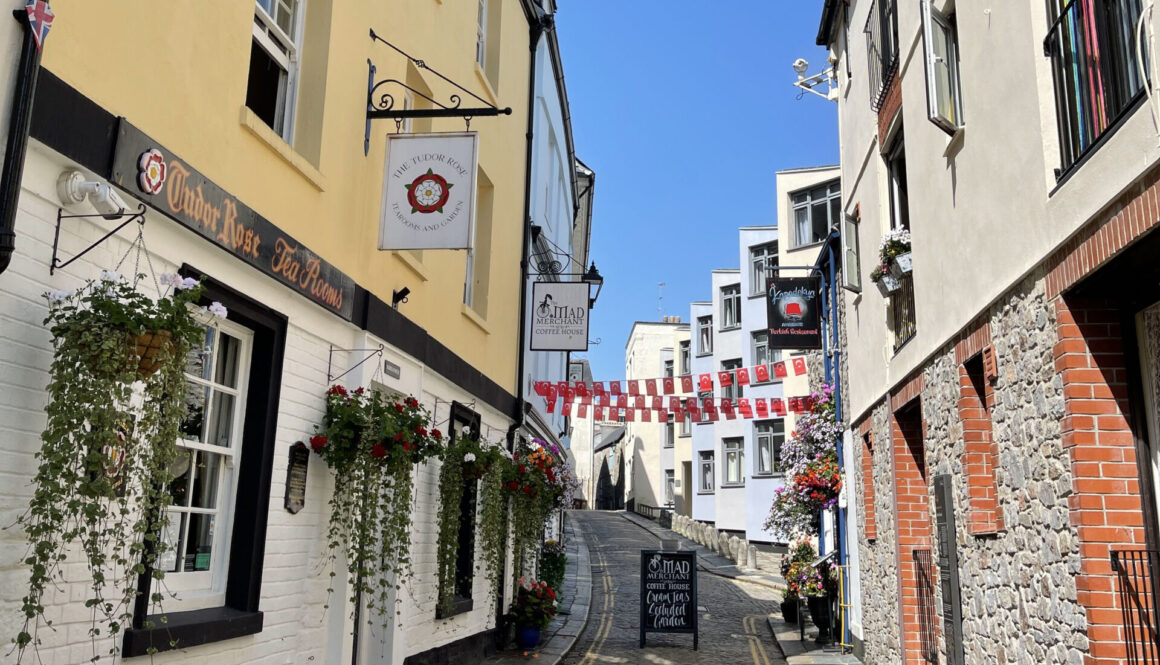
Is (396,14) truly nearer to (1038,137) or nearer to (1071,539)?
(1038,137)

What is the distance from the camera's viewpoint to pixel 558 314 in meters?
14.2

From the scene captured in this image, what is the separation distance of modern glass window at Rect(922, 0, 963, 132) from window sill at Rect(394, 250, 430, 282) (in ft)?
15.4

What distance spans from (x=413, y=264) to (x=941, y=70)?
4928 mm

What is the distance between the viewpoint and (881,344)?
35.3 ft

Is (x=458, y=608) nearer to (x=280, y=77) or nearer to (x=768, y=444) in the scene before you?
(x=280, y=77)

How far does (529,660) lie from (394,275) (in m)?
5.79

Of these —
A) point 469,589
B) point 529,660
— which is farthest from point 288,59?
point 529,660

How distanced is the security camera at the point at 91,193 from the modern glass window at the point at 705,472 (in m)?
34.8

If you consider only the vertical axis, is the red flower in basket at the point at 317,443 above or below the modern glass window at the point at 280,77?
below

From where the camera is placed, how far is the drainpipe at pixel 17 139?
3.61 meters

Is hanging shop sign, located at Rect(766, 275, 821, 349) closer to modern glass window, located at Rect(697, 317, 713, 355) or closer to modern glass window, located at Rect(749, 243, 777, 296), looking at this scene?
modern glass window, located at Rect(749, 243, 777, 296)

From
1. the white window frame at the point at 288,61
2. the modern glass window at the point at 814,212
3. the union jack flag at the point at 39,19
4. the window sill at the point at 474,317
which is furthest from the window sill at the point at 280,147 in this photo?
the modern glass window at the point at 814,212

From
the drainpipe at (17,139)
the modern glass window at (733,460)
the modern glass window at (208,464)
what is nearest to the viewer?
the drainpipe at (17,139)

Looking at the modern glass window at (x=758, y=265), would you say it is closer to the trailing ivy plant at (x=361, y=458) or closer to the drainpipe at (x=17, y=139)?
the trailing ivy plant at (x=361, y=458)
